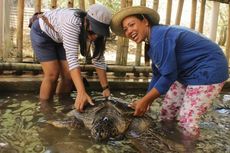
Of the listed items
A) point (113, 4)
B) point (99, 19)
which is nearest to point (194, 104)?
point (99, 19)

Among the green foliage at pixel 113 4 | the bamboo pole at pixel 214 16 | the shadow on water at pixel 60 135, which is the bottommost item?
the shadow on water at pixel 60 135

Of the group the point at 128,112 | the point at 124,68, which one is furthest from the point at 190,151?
the point at 124,68

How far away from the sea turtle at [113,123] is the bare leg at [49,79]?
0.83 meters

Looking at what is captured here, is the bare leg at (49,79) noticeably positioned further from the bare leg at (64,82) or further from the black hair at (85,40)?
the black hair at (85,40)

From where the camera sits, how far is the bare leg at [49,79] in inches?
176

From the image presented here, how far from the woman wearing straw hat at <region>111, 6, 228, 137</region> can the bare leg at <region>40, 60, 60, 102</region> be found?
1.29m

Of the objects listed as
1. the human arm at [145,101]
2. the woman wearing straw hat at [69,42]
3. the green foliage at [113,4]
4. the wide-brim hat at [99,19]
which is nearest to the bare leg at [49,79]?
the woman wearing straw hat at [69,42]

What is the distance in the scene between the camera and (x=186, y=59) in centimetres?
337

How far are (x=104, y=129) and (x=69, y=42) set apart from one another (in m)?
1.02

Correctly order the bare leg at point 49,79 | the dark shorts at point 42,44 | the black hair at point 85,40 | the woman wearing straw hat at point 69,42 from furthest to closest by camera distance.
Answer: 1. the bare leg at point 49,79
2. the dark shorts at point 42,44
3. the black hair at point 85,40
4. the woman wearing straw hat at point 69,42

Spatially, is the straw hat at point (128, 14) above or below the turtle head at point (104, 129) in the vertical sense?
above

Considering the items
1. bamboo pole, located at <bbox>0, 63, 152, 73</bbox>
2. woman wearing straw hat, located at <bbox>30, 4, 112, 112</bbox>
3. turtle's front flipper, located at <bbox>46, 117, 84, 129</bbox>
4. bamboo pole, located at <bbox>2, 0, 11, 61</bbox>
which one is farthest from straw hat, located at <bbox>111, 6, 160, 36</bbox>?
bamboo pole, located at <bbox>2, 0, 11, 61</bbox>

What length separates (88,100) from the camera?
3672 mm

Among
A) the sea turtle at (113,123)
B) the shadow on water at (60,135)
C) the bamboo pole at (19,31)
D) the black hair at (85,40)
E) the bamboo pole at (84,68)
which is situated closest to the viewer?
the shadow on water at (60,135)
